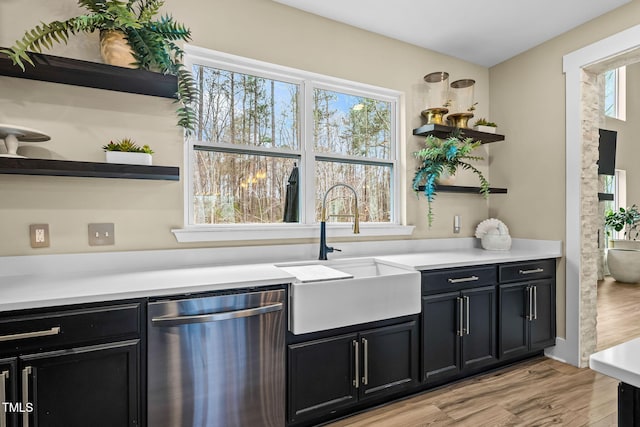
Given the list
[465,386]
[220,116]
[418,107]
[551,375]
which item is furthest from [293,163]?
[551,375]

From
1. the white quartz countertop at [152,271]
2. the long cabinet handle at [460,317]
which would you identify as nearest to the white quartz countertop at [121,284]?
the white quartz countertop at [152,271]

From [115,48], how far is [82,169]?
676 millimetres

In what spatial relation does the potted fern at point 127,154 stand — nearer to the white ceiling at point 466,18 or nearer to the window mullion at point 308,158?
the window mullion at point 308,158

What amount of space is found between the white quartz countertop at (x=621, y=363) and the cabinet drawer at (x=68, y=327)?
1.62 m

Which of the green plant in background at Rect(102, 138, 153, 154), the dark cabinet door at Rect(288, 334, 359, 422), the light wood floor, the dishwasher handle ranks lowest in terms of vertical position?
the light wood floor

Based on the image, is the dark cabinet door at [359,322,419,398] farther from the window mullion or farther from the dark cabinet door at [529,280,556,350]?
the dark cabinet door at [529,280,556,350]

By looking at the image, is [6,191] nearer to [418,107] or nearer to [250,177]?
[250,177]

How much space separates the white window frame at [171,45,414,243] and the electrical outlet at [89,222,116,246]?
35cm

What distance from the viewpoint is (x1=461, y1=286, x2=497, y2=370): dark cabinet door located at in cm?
244

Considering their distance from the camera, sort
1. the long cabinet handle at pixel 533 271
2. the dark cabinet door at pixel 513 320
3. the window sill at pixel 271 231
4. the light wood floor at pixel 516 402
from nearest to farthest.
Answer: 1. the light wood floor at pixel 516 402
2. the window sill at pixel 271 231
3. the dark cabinet door at pixel 513 320
4. the long cabinet handle at pixel 533 271

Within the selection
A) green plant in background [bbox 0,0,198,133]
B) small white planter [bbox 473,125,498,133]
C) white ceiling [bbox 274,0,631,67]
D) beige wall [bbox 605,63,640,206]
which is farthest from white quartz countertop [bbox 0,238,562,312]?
beige wall [bbox 605,63,640,206]

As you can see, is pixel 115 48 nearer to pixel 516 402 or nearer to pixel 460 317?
pixel 460 317

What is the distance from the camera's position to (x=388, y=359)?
2123 mm

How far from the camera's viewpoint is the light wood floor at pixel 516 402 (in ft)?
6.62
